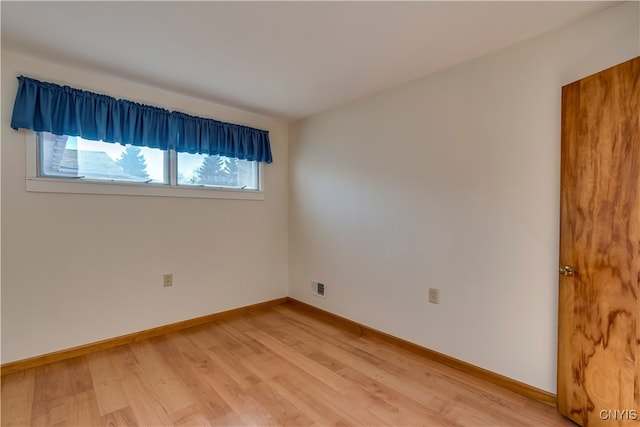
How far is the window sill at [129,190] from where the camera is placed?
2.19m

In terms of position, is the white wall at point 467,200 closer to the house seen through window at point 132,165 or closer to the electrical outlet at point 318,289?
the electrical outlet at point 318,289

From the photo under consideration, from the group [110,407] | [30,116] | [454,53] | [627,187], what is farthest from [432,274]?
[30,116]

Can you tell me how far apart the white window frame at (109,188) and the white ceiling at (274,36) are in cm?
76

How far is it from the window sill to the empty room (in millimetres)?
19

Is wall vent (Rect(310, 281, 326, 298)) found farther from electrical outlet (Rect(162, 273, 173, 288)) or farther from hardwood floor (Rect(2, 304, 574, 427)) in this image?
electrical outlet (Rect(162, 273, 173, 288))

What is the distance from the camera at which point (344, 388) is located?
6.37 feet

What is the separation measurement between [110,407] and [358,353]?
67.4 inches

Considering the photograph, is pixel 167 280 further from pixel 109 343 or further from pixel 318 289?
pixel 318 289

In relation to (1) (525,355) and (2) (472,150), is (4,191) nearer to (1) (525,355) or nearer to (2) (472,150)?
(2) (472,150)

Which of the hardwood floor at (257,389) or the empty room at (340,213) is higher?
the empty room at (340,213)

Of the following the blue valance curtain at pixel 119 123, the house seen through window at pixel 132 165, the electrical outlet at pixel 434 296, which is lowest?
the electrical outlet at pixel 434 296

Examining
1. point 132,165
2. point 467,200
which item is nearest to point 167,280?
point 132,165

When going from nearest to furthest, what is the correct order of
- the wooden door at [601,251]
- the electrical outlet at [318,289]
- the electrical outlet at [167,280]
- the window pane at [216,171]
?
the wooden door at [601,251], the electrical outlet at [167,280], the window pane at [216,171], the electrical outlet at [318,289]

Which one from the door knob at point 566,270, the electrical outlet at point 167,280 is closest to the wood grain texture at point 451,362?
the door knob at point 566,270
